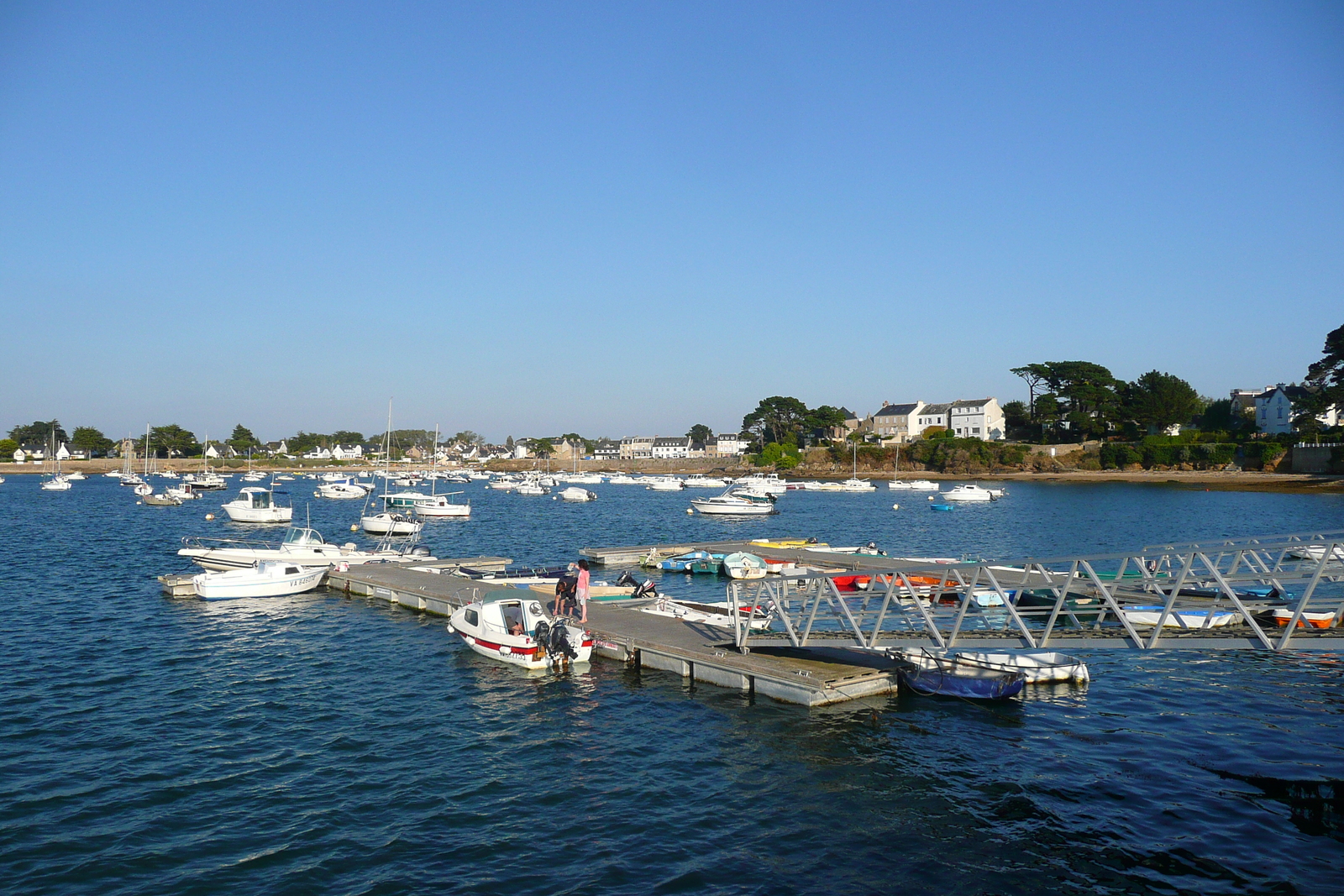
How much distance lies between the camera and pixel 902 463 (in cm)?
18475

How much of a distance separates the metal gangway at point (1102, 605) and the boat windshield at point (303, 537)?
24943mm

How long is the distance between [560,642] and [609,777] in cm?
774

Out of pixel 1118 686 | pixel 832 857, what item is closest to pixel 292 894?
pixel 832 857

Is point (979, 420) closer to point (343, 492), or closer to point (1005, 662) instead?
point (343, 492)

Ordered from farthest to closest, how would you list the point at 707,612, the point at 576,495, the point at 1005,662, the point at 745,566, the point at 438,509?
the point at 576,495 < the point at 438,509 < the point at 745,566 < the point at 707,612 < the point at 1005,662

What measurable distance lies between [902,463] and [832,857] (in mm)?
177192

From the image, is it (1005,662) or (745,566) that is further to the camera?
(745,566)

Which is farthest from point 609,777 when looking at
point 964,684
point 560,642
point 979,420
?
point 979,420

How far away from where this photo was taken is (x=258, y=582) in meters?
38.1

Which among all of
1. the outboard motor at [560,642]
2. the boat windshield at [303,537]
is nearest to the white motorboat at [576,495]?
the boat windshield at [303,537]

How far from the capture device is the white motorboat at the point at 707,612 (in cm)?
2847

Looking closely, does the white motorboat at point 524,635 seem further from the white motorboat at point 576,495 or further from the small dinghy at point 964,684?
the white motorboat at point 576,495

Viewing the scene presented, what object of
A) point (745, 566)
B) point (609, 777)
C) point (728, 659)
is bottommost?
point (609, 777)

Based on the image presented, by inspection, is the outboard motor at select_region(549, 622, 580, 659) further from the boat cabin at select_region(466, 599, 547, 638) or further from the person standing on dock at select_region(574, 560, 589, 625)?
the person standing on dock at select_region(574, 560, 589, 625)
